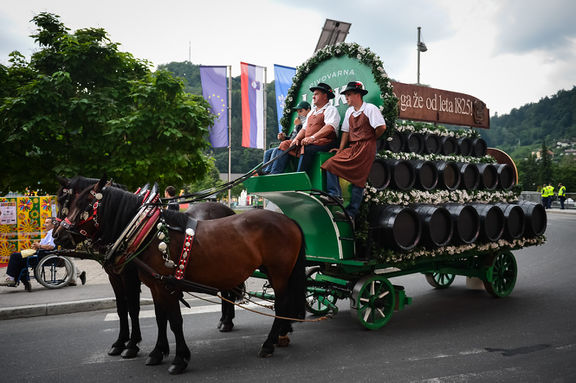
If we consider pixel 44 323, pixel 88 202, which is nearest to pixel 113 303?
pixel 44 323

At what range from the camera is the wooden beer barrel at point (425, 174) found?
5738 millimetres

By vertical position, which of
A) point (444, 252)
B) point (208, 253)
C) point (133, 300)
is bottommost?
point (133, 300)

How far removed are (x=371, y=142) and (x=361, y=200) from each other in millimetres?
707

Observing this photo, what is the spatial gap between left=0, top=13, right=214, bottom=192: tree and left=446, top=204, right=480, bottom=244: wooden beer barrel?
21.5 feet

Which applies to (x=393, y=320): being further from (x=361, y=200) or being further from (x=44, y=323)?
(x=44, y=323)

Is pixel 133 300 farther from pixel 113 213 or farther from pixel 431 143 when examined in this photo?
pixel 431 143

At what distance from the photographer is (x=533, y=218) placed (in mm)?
6684

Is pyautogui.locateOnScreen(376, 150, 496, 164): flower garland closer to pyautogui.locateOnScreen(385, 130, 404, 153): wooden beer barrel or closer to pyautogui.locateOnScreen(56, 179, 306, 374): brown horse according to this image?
pyautogui.locateOnScreen(385, 130, 404, 153): wooden beer barrel

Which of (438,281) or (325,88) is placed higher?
(325,88)

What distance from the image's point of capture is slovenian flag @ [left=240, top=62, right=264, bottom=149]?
18297 millimetres

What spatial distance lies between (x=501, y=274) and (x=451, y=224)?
2023mm

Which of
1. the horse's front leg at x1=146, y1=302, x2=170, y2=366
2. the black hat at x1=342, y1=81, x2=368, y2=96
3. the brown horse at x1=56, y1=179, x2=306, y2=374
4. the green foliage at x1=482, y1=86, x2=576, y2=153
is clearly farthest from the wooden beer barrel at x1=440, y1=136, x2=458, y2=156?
the green foliage at x1=482, y1=86, x2=576, y2=153

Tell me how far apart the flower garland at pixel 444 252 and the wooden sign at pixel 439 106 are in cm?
192

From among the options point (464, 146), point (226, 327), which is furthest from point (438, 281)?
point (226, 327)
